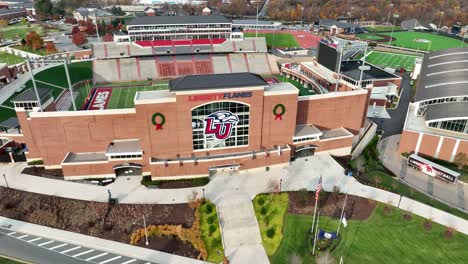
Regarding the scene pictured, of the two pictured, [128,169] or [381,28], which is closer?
[128,169]

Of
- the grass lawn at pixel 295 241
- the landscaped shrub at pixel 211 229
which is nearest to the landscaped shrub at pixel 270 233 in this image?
the grass lawn at pixel 295 241

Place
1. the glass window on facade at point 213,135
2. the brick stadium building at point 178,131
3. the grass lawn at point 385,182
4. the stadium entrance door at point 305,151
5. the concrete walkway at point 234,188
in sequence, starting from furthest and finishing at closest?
the stadium entrance door at point 305,151
the glass window on facade at point 213,135
the brick stadium building at point 178,131
the grass lawn at point 385,182
the concrete walkway at point 234,188

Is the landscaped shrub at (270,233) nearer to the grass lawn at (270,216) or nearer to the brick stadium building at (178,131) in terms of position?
the grass lawn at (270,216)

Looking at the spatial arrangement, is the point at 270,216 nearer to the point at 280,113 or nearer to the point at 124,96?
the point at 280,113

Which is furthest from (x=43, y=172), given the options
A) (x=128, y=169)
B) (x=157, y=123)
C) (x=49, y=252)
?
(x=157, y=123)

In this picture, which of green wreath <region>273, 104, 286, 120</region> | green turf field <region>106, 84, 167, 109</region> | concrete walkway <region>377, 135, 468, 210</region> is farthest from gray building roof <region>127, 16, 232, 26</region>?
concrete walkway <region>377, 135, 468, 210</region>
